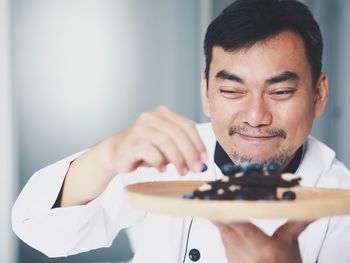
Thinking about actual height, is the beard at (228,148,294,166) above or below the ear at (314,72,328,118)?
below

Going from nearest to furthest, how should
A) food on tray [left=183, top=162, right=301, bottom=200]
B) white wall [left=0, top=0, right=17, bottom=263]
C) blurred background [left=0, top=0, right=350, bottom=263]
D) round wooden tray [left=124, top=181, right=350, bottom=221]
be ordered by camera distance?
1. round wooden tray [left=124, top=181, right=350, bottom=221]
2. food on tray [left=183, top=162, right=301, bottom=200]
3. white wall [left=0, top=0, right=17, bottom=263]
4. blurred background [left=0, top=0, right=350, bottom=263]

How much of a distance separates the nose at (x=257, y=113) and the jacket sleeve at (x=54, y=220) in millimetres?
413

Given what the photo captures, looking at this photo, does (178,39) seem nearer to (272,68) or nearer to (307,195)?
(272,68)

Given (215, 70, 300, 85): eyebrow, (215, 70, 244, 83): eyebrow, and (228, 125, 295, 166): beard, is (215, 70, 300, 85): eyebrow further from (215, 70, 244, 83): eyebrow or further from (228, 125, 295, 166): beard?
(228, 125, 295, 166): beard

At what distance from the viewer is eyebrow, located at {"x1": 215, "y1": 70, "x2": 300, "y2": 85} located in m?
1.42

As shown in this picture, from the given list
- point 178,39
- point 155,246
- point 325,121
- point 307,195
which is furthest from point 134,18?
point 307,195

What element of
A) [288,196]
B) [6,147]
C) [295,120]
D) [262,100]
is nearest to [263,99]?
[262,100]

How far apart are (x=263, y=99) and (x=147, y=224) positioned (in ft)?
1.71

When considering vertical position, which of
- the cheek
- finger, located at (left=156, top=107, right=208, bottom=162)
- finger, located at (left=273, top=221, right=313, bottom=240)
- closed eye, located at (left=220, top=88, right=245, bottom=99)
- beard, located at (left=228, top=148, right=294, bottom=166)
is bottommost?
beard, located at (left=228, top=148, right=294, bottom=166)

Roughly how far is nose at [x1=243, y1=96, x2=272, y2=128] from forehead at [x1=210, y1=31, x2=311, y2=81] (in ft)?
0.22

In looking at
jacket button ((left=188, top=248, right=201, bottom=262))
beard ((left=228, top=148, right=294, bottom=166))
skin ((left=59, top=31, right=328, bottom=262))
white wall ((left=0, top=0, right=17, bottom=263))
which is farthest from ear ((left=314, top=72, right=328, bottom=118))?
white wall ((left=0, top=0, right=17, bottom=263))

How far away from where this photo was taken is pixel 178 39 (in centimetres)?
392

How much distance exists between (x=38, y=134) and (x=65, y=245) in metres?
2.23

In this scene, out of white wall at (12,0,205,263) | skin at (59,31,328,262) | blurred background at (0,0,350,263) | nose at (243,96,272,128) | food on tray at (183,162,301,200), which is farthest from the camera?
white wall at (12,0,205,263)
